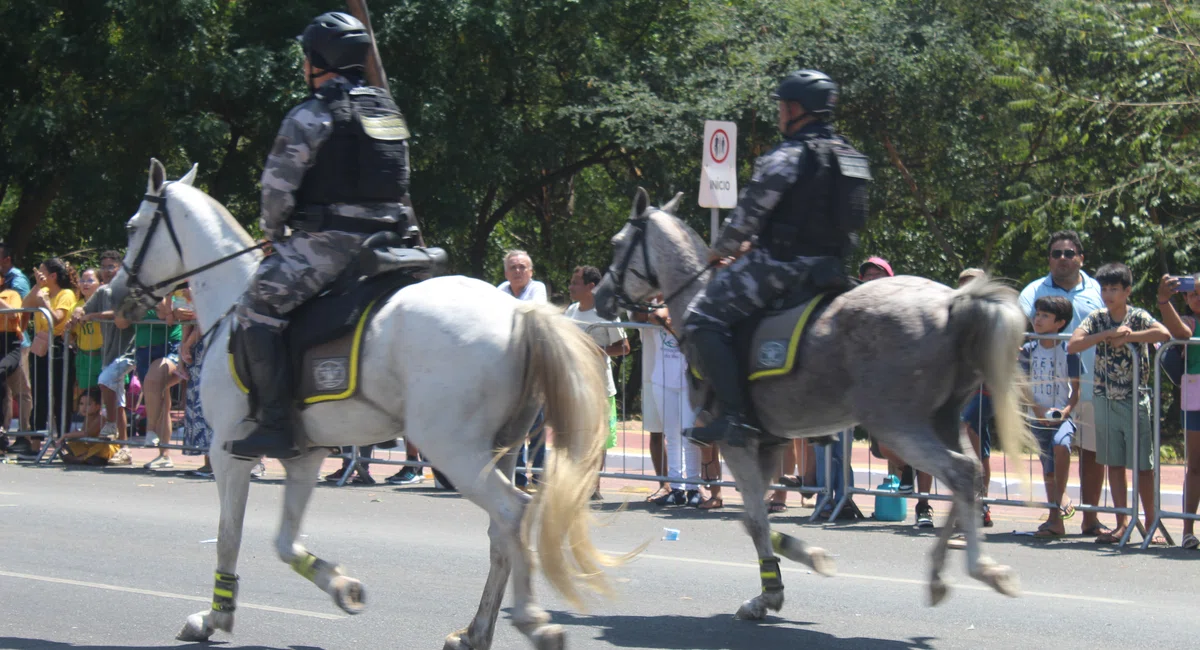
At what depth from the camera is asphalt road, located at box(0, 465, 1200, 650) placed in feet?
22.2

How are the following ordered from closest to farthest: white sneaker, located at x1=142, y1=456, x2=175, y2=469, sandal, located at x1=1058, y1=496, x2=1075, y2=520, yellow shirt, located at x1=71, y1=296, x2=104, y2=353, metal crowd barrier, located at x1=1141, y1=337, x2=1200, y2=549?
metal crowd barrier, located at x1=1141, y1=337, x2=1200, y2=549 → sandal, located at x1=1058, y1=496, x2=1075, y2=520 → white sneaker, located at x1=142, y1=456, x2=175, y2=469 → yellow shirt, located at x1=71, y1=296, x2=104, y2=353

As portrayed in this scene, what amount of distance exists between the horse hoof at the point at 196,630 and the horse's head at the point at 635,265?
2.91 m

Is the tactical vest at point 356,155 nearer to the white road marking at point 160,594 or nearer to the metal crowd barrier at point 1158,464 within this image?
the white road marking at point 160,594

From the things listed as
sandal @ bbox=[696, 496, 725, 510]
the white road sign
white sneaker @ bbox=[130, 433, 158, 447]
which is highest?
the white road sign

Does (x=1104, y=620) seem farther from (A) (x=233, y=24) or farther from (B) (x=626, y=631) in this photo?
(A) (x=233, y=24)

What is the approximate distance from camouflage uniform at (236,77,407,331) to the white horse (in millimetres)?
332

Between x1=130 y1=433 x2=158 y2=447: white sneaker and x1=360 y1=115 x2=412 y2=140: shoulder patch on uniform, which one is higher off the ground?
x1=360 y1=115 x2=412 y2=140: shoulder patch on uniform

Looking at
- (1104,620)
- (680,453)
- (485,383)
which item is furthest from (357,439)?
(680,453)

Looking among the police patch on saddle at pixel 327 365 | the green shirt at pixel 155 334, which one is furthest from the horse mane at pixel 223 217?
the green shirt at pixel 155 334

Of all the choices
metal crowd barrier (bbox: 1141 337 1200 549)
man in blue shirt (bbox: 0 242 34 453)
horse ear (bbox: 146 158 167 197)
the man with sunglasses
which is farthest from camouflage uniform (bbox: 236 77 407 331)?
man in blue shirt (bbox: 0 242 34 453)

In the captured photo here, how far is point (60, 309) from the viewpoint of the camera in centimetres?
1523

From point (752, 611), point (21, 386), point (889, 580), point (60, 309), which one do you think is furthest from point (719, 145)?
point (21, 386)

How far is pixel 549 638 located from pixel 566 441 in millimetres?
870

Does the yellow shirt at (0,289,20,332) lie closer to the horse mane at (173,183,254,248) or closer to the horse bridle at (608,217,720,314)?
the horse mane at (173,183,254,248)
